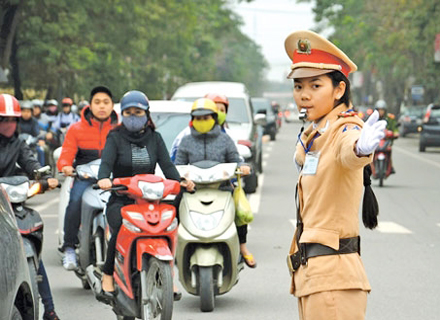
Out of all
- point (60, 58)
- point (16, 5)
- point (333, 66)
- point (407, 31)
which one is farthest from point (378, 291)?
point (407, 31)

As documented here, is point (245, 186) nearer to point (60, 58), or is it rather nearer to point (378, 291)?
point (378, 291)

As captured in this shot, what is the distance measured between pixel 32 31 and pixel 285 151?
1321cm

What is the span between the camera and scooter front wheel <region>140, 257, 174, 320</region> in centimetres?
716

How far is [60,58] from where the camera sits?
104 ft

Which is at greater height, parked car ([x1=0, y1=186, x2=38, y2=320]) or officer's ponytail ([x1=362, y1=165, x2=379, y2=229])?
officer's ponytail ([x1=362, y1=165, x2=379, y2=229])

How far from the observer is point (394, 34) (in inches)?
2174

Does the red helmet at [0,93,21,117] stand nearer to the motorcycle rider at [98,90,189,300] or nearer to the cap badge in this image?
the motorcycle rider at [98,90,189,300]

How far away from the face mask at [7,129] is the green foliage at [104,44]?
20.0m

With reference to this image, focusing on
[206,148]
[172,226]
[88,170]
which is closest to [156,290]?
[172,226]

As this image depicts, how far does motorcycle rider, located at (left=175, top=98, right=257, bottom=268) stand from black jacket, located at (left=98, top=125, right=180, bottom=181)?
1.50 meters

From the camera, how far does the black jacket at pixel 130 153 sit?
26.2 feet

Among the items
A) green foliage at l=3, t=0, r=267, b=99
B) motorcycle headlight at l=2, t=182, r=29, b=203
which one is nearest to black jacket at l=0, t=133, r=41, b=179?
motorcycle headlight at l=2, t=182, r=29, b=203

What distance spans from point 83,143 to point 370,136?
19.9 feet

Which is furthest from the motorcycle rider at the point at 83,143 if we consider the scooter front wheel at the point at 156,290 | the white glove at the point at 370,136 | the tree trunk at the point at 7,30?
the tree trunk at the point at 7,30
